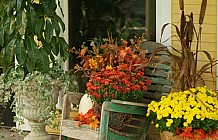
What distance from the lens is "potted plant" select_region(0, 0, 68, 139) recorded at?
4.21 m

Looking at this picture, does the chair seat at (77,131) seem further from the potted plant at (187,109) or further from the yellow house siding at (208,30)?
the yellow house siding at (208,30)

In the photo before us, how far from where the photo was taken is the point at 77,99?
4148 mm

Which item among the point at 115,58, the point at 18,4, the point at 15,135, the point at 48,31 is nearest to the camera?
the point at 115,58

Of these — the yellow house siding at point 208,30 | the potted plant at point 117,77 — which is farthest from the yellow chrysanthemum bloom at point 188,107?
the yellow house siding at point 208,30

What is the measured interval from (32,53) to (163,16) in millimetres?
1146

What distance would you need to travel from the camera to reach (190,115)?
11.3 ft

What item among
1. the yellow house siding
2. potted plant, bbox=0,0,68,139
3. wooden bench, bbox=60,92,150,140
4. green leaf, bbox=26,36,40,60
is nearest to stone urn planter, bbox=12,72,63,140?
potted plant, bbox=0,0,68,139

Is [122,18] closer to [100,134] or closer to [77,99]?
[77,99]

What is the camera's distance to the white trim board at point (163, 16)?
4.25 meters

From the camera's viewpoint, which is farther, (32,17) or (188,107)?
(32,17)

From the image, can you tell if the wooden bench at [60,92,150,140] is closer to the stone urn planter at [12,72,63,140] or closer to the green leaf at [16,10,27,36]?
the stone urn planter at [12,72,63,140]

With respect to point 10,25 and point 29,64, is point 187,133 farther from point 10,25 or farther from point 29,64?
point 10,25

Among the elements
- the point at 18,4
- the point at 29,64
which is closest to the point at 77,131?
the point at 29,64

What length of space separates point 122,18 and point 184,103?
1.82 m
